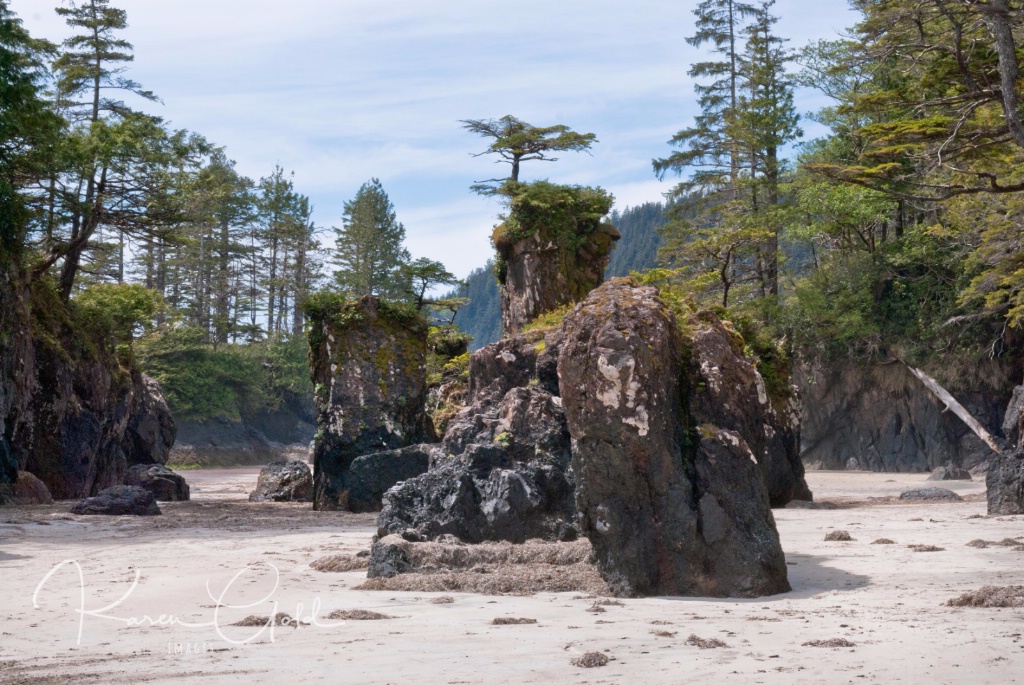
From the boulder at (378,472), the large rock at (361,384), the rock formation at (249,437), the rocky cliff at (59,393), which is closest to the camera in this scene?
the boulder at (378,472)

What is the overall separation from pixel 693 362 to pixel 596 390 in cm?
113

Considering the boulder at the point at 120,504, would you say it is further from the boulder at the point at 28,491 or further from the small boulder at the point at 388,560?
the small boulder at the point at 388,560

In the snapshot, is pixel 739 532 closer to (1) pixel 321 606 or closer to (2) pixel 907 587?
(2) pixel 907 587

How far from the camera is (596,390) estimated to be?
315 inches

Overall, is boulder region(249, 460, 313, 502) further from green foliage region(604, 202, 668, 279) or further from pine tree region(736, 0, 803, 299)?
green foliage region(604, 202, 668, 279)

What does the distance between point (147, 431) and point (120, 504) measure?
1355cm

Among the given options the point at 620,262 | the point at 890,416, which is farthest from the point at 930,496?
the point at 620,262

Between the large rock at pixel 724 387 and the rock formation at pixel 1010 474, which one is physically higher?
the large rock at pixel 724 387

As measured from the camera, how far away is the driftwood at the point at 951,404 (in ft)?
84.6

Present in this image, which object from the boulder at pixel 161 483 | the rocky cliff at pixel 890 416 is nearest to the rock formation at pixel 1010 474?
the boulder at pixel 161 483

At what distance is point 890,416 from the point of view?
105ft

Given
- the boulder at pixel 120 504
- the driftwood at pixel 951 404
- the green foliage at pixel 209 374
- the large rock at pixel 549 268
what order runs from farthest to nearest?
the green foliage at pixel 209 374 → the driftwood at pixel 951 404 → the large rock at pixel 549 268 → the boulder at pixel 120 504

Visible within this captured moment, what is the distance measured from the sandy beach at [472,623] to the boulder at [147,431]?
16.6 m

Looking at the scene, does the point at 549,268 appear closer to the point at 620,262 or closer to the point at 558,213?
the point at 558,213
